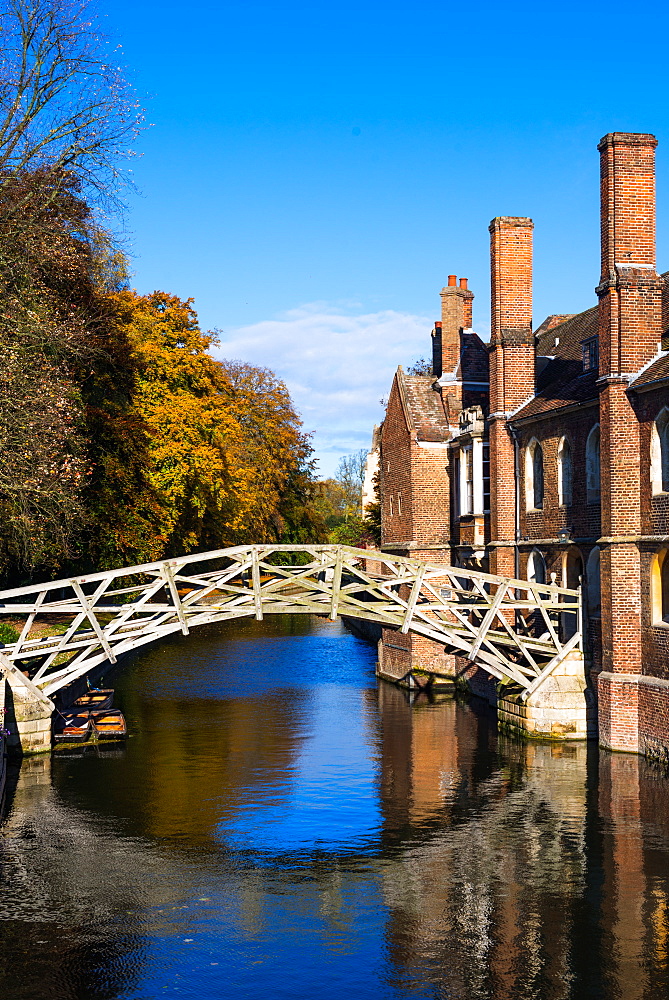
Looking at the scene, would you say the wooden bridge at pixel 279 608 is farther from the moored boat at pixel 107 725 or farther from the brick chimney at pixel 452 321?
the brick chimney at pixel 452 321

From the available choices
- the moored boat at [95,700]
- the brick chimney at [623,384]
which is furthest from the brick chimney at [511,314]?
the moored boat at [95,700]

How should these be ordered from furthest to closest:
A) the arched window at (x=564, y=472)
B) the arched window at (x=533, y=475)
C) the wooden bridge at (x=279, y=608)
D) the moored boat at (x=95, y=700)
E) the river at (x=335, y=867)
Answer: the arched window at (x=533, y=475) → the arched window at (x=564, y=472) → the moored boat at (x=95, y=700) → the wooden bridge at (x=279, y=608) → the river at (x=335, y=867)

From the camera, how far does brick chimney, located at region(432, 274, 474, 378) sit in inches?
1510

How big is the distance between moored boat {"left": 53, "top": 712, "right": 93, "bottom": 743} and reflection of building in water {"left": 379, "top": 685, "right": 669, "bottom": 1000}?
23.7 ft

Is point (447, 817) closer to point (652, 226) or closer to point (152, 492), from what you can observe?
point (652, 226)

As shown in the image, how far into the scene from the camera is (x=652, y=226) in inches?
971

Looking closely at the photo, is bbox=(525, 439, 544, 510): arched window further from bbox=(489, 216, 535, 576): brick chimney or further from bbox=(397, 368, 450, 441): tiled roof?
bbox=(397, 368, 450, 441): tiled roof

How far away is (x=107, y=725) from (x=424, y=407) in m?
17.1

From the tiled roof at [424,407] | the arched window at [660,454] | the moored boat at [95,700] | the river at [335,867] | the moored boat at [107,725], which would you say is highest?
the tiled roof at [424,407]

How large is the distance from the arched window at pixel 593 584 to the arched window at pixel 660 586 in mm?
3218

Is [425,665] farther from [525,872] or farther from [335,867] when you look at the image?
[525,872]

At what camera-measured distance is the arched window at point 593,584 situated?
87.1 feet

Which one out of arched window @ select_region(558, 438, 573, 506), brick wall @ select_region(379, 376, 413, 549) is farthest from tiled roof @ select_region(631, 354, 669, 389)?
brick wall @ select_region(379, 376, 413, 549)

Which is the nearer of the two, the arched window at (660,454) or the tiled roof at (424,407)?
the arched window at (660,454)
